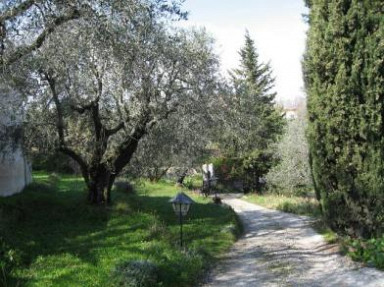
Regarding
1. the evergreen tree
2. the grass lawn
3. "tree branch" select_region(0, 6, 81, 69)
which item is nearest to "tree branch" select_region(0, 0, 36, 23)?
"tree branch" select_region(0, 6, 81, 69)

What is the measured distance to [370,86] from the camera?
39.4ft

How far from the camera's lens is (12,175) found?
21.3 meters

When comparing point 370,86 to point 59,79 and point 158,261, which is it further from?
point 59,79

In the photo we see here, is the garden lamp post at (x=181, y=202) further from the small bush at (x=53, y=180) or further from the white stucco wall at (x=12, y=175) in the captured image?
the small bush at (x=53, y=180)

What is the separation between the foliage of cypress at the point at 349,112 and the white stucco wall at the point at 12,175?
1139 centimetres

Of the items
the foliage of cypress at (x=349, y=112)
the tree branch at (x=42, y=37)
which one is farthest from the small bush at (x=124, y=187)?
the tree branch at (x=42, y=37)

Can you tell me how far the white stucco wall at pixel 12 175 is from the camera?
65.5ft

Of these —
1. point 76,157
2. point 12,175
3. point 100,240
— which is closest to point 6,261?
point 100,240

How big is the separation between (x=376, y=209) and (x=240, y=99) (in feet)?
29.0

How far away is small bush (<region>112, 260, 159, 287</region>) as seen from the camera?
891 centimetres

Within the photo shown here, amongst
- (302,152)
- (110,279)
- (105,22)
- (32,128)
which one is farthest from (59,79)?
(302,152)

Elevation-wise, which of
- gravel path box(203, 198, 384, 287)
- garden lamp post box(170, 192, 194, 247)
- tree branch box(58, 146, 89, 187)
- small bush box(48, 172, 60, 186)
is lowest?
gravel path box(203, 198, 384, 287)

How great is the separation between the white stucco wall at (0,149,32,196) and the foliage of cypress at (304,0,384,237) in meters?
11.4

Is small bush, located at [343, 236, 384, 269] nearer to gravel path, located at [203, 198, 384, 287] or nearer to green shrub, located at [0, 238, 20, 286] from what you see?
gravel path, located at [203, 198, 384, 287]
